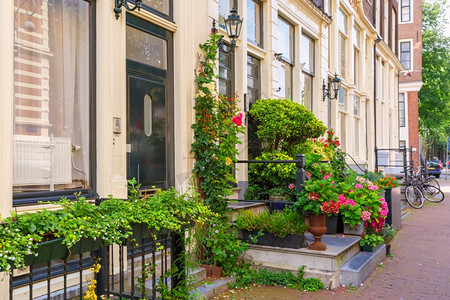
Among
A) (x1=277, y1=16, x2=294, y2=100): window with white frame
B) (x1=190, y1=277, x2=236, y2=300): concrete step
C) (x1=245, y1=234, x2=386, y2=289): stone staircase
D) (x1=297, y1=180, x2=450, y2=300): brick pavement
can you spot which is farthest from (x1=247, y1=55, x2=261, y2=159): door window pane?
(x1=190, y1=277, x2=236, y2=300): concrete step

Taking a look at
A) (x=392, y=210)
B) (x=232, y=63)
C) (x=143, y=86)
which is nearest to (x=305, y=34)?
(x=232, y=63)

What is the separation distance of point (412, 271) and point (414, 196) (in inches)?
313

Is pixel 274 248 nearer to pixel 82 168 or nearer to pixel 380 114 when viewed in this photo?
pixel 82 168

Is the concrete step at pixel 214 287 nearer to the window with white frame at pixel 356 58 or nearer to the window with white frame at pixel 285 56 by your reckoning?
the window with white frame at pixel 285 56

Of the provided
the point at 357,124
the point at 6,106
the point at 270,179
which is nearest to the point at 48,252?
the point at 6,106

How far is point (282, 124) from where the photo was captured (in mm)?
7762

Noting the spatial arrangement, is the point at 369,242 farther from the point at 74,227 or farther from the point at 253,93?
the point at 74,227

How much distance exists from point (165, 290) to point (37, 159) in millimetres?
1852

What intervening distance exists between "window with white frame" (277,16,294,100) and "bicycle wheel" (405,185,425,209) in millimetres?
5670

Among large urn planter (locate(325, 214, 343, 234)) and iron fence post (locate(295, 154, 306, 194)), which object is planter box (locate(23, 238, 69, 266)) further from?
large urn planter (locate(325, 214, 343, 234))

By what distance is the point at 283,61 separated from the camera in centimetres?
991

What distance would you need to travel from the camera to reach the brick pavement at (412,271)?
5.16m

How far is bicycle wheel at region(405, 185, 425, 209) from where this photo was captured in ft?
43.6

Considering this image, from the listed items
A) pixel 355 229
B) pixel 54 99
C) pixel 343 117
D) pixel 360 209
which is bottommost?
pixel 355 229
